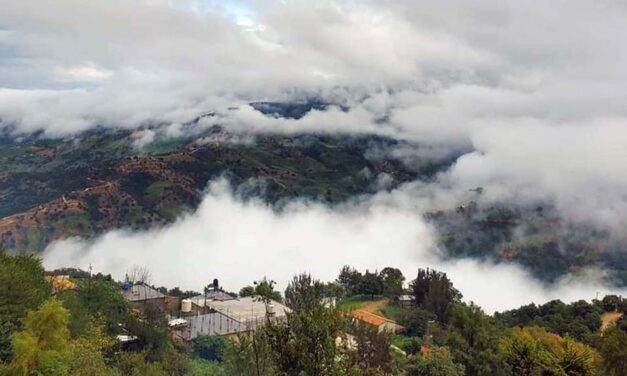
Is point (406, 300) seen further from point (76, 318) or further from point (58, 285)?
point (76, 318)

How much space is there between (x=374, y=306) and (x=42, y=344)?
65502 millimetres

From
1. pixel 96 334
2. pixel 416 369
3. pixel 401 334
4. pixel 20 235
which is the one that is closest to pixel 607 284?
pixel 401 334

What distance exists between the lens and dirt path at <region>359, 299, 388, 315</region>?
278 ft

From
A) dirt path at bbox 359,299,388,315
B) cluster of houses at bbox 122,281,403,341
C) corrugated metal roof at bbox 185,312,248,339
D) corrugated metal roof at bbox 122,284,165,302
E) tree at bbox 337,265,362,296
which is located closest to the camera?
corrugated metal roof at bbox 185,312,248,339

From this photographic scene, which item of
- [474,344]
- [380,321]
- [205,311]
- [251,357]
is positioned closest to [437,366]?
[474,344]

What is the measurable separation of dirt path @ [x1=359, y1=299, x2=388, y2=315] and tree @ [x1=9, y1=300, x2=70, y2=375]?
5950 centimetres

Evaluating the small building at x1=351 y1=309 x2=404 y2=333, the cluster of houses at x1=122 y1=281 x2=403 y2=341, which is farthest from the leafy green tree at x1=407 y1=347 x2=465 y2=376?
the small building at x1=351 y1=309 x2=404 y2=333

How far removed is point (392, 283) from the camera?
95625mm

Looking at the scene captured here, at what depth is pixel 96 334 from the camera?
39656mm

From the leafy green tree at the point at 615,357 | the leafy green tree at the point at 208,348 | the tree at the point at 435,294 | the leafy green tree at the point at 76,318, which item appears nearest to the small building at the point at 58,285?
the leafy green tree at the point at 76,318

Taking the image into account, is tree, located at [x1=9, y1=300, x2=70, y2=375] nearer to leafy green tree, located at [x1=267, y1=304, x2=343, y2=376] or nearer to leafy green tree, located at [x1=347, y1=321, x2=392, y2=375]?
leafy green tree, located at [x1=267, y1=304, x2=343, y2=376]

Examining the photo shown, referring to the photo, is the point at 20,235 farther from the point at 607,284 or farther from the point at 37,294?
the point at 607,284

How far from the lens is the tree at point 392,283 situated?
3674 inches

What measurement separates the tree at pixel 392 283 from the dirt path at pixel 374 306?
2.22 m
